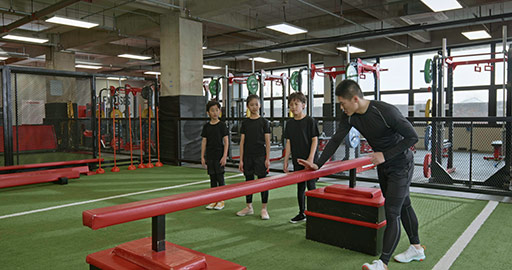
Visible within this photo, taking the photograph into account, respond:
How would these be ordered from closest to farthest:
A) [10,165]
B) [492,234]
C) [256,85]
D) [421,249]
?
[421,249]
[492,234]
[10,165]
[256,85]

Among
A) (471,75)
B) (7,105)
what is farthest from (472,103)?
(7,105)

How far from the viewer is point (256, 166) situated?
4.17 metres

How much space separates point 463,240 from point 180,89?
22.3 ft

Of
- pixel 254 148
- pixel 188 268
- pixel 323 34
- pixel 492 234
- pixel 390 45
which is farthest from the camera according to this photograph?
pixel 390 45

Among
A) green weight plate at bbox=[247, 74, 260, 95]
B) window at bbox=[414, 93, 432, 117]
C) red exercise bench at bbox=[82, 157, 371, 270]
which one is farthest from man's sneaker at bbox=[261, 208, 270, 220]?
window at bbox=[414, 93, 432, 117]

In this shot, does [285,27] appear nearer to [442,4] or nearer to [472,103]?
[442,4]

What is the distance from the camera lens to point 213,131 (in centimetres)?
441

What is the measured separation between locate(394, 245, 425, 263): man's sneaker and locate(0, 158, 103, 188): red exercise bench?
572 cm

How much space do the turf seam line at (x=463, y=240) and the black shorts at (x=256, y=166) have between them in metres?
1.94

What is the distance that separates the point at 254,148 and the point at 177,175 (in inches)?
137

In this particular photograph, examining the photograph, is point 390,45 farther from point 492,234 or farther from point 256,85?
point 492,234

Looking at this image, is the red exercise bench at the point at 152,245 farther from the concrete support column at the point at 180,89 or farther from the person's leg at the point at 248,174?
the concrete support column at the point at 180,89

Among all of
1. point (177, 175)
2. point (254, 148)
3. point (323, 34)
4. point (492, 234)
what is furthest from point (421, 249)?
→ point (323, 34)

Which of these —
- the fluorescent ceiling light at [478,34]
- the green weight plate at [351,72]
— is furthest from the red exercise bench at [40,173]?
the fluorescent ceiling light at [478,34]
